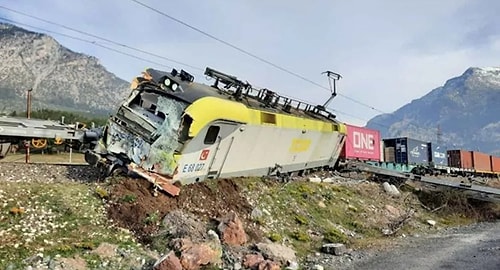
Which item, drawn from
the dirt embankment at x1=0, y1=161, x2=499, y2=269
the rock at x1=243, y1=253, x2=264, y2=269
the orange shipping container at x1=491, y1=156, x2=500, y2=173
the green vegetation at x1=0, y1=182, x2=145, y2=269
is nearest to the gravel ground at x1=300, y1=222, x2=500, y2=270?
the dirt embankment at x1=0, y1=161, x2=499, y2=269

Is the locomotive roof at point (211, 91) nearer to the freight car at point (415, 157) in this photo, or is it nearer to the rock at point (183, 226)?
the rock at point (183, 226)

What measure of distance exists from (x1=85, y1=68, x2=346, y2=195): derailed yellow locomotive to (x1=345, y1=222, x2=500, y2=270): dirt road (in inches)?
231

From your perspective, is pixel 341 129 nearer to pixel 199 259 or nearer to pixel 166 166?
pixel 166 166

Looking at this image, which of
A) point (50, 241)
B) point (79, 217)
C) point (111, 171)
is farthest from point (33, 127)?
point (50, 241)

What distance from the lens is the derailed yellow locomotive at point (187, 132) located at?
1321 centimetres

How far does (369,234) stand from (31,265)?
12.8m

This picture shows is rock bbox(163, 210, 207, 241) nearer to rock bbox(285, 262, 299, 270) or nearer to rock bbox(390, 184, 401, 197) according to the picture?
rock bbox(285, 262, 299, 270)

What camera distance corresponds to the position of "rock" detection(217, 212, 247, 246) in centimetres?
1212

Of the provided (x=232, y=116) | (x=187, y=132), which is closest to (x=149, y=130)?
(x=187, y=132)

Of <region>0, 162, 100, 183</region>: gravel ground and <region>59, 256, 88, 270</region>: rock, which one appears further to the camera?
<region>0, 162, 100, 183</region>: gravel ground

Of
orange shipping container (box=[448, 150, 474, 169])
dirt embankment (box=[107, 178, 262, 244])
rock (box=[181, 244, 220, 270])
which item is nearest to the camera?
rock (box=[181, 244, 220, 270])

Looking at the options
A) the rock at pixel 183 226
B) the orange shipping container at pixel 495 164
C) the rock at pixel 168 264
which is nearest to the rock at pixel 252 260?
the rock at pixel 183 226

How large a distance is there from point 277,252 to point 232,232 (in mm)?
1409

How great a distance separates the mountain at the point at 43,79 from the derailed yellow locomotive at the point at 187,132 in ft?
497
